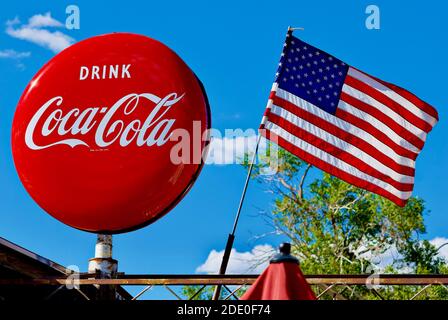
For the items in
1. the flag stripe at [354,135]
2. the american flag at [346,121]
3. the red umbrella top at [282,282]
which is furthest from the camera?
the flag stripe at [354,135]

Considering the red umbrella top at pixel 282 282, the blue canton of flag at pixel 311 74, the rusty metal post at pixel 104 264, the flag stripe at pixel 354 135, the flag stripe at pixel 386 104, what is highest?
the blue canton of flag at pixel 311 74

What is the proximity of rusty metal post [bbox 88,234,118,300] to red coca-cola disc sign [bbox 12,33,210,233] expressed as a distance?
1.33 feet

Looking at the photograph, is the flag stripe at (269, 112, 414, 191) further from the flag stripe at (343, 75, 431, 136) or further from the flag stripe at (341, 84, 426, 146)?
the flag stripe at (343, 75, 431, 136)

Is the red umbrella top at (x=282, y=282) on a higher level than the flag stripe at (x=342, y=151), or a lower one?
lower

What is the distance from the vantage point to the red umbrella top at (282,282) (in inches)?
248

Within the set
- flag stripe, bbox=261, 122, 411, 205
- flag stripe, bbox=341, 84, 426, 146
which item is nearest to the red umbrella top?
flag stripe, bbox=261, 122, 411, 205

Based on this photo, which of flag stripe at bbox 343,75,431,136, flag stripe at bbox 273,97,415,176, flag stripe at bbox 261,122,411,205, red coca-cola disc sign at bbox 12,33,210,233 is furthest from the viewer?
flag stripe at bbox 343,75,431,136

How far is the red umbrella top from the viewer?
6289 millimetres

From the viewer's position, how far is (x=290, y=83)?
Result: 1386 centimetres

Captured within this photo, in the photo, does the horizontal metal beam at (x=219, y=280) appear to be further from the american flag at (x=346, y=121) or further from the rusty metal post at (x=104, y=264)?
the american flag at (x=346, y=121)

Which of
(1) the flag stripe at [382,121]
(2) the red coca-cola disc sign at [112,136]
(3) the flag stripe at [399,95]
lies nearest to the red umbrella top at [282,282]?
(2) the red coca-cola disc sign at [112,136]

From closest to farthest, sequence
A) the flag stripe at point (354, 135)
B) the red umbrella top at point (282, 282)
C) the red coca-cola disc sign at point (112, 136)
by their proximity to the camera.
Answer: the red umbrella top at point (282, 282)
the red coca-cola disc sign at point (112, 136)
the flag stripe at point (354, 135)

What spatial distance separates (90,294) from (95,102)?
291cm
